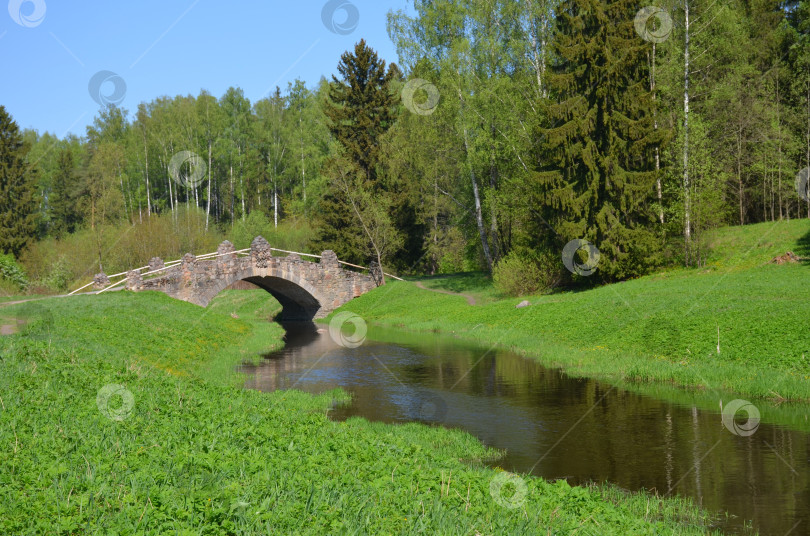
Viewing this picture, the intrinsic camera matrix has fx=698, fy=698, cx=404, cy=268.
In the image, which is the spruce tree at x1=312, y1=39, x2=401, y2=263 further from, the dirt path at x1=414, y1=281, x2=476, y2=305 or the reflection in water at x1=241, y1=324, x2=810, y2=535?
the reflection in water at x1=241, y1=324, x2=810, y2=535

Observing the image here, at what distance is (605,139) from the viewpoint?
42.3 m

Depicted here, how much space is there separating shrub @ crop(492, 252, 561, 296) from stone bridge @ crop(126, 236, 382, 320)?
59.6 feet

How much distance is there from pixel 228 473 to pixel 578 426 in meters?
10.8

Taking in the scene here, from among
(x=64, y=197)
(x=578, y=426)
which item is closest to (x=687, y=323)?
(x=578, y=426)

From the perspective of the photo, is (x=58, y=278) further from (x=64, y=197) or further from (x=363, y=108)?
(x=64, y=197)

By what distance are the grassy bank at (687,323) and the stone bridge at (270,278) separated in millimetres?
11677

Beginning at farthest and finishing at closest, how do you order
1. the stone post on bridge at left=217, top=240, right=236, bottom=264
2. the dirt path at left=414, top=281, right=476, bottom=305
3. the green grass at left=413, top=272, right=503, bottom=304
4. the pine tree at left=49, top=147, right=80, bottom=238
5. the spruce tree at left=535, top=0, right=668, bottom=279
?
1. the pine tree at left=49, top=147, right=80, bottom=238
2. the stone post on bridge at left=217, top=240, right=236, bottom=264
3. the green grass at left=413, top=272, right=503, bottom=304
4. the dirt path at left=414, top=281, right=476, bottom=305
5. the spruce tree at left=535, top=0, right=668, bottom=279

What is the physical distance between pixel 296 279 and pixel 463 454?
41.7m

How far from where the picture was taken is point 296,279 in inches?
2192

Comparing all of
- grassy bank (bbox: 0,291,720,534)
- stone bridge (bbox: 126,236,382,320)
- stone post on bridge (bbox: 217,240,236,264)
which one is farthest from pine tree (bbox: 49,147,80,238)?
grassy bank (bbox: 0,291,720,534)

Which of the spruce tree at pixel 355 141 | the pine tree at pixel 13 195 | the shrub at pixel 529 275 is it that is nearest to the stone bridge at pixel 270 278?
the spruce tree at pixel 355 141

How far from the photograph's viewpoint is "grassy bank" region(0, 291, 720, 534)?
816 centimetres

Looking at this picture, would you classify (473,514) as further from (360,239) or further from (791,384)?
(360,239)

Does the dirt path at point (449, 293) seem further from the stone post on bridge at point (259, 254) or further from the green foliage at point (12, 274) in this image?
the green foliage at point (12, 274)
